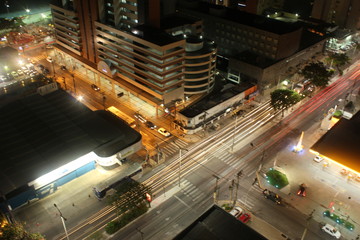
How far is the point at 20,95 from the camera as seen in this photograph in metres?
116

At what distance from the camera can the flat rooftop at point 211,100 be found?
327 feet

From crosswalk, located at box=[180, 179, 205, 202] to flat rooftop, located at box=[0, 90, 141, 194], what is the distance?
17585mm

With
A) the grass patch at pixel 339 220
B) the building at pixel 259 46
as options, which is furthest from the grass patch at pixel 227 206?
the building at pixel 259 46

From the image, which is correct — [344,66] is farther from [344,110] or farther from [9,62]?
[9,62]

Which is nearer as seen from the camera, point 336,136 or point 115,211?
point 115,211

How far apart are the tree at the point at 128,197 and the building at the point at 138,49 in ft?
122

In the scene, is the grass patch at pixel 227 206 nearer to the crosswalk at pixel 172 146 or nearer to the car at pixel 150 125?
the crosswalk at pixel 172 146

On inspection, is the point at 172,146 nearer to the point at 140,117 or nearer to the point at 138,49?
the point at 140,117

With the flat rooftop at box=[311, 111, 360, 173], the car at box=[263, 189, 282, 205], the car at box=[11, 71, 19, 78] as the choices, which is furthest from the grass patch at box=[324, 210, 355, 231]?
the car at box=[11, 71, 19, 78]

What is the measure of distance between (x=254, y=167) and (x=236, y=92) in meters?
32.5

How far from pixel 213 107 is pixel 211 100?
5456mm

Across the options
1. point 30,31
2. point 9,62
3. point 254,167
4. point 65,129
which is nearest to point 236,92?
point 254,167

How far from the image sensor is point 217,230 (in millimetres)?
59062

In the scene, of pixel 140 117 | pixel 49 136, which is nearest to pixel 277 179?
pixel 140 117
